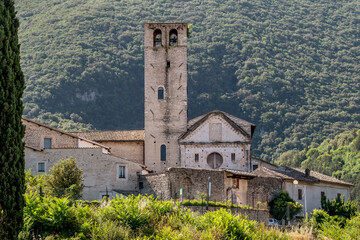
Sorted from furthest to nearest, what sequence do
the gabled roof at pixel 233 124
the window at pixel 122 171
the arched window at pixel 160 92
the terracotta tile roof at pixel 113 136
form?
1. the arched window at pixel 160 92
2. the terracotta tile roof at pixel 113 136
3. the gabled roof at pixel 233 124
4. the window at pixel 122 171

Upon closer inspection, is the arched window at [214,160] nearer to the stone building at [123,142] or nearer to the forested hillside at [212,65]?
the stone building at [123,142]

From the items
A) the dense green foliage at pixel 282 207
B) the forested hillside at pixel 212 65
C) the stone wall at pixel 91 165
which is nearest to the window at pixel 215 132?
the dense green foliage at pixel 282 207

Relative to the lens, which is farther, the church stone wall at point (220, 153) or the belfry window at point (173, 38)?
the belfry window at point (173, 38)

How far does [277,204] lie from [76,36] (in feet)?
321

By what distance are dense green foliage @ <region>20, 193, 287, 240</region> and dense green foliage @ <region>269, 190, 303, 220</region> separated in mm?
21336

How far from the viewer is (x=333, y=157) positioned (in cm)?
11488

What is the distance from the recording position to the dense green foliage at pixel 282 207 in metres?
57.0

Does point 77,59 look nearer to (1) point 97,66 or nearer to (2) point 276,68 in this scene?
(1) point 97,66

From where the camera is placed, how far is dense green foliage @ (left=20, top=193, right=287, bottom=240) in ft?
97.6

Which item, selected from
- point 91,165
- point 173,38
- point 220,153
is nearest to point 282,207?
point 220,153

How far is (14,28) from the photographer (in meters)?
25.2

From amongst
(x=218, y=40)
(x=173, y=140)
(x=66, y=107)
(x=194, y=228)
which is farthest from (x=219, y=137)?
(x=218, y=40)

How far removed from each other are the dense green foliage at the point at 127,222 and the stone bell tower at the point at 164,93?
3460 centimetres

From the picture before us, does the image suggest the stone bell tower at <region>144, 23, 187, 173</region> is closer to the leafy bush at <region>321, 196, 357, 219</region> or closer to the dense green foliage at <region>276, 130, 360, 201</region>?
the leafy bush at <region>321, 196, 357, 219</region>
